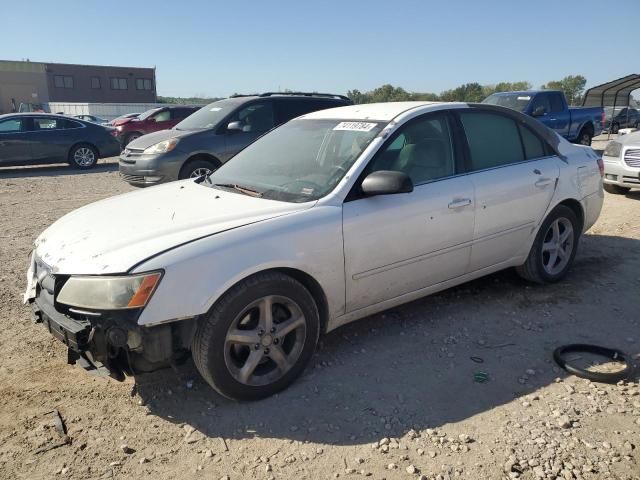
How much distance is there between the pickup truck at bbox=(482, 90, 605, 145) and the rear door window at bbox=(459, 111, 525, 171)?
9177mm

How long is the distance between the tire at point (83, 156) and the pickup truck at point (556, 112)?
34.7 feet

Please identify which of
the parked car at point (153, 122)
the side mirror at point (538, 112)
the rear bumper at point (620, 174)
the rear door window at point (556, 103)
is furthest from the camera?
the parked car at point (153, 122)

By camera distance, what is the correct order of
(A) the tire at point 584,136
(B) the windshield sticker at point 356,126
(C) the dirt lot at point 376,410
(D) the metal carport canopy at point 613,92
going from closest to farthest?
(C) the dirt lot at point 376,410 < (B) the windshield sticker at point 356,126 < (A) the tire at point 584,136 < (D) the metal carport canopy at point 613,92

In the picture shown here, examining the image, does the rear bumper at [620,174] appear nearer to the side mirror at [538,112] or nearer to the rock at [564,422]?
the side mirror at [538,112]

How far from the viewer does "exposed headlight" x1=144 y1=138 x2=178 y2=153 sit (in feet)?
29.1

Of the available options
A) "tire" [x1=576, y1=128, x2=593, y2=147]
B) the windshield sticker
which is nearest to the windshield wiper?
the windshield sticker

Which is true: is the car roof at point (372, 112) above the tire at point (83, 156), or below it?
above

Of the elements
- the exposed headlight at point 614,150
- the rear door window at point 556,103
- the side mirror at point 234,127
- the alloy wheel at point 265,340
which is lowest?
the alloy wheel at point 265,340

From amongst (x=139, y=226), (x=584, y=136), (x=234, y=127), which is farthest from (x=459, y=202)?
(x=584, y=136)

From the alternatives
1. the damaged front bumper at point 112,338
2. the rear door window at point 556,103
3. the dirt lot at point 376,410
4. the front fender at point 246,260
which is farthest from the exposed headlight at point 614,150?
the damaged front bumper at point 112,338

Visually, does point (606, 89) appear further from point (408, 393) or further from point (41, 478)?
point (41, 478)

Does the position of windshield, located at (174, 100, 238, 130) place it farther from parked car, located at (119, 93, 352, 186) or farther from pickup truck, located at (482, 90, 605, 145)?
pickup truck, located at (482, 90, 605, 145)

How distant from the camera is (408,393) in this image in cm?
317

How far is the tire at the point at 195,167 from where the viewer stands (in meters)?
8.98
